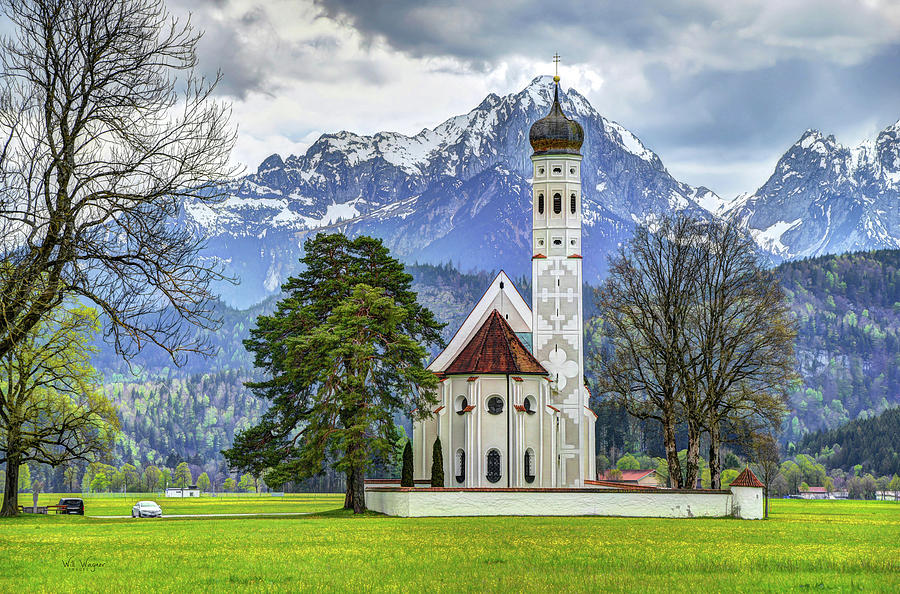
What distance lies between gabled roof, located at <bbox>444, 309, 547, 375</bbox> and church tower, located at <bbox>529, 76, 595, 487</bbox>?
138 inches

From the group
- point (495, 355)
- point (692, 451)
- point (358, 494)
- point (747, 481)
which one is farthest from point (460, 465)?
point (747, 481)

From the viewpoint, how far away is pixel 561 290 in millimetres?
67125

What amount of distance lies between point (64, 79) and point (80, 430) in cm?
3553

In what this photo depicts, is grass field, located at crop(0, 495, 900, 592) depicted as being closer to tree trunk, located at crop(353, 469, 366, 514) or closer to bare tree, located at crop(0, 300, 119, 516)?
bare tree, located at crop(0, 300, 119, 516)

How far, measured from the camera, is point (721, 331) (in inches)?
1965

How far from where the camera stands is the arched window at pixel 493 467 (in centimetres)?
5906

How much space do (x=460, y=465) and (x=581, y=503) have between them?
50.3ft

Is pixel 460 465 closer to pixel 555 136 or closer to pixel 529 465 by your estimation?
pixel 529 465

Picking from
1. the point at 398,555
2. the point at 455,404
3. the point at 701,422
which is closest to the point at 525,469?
the point at 455,404

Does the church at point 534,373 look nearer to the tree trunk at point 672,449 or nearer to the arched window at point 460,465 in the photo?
the arched window at point 460,465

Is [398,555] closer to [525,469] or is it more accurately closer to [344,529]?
[344,529]

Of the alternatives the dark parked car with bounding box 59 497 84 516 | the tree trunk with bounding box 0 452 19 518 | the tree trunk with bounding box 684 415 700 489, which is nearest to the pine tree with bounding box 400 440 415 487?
the tree trunk with bounding box 684 415 700 489

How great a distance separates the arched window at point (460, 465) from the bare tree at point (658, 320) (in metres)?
10.9

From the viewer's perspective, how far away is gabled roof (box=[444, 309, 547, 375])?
59.7 meters
